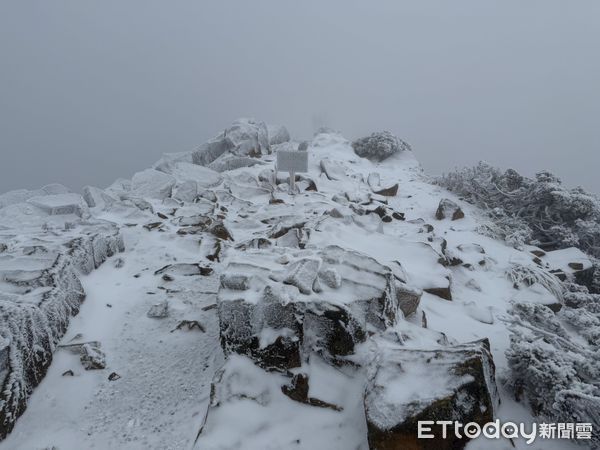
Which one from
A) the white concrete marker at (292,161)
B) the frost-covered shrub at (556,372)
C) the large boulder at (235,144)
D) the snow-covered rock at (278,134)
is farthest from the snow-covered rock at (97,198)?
the snow-covered rock at (278,134)

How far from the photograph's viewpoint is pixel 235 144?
44.7ft

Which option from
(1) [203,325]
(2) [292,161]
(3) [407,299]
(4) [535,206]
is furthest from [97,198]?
(4) [535,206]

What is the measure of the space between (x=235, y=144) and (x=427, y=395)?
12.3 m

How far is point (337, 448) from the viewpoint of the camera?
9.41 ft

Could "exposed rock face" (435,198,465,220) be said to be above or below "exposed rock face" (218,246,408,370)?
below

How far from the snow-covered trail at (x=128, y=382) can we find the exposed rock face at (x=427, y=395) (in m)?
1.67

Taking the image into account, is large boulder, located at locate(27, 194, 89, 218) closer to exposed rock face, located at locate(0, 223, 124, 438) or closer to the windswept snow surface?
the windswept snow surface

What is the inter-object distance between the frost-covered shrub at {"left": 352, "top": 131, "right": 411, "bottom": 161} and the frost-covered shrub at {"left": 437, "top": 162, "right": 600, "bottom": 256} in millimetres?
5118

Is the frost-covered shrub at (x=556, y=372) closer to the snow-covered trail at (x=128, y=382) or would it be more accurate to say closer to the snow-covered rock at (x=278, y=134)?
the snow-covered trail at (x=128, y=382)

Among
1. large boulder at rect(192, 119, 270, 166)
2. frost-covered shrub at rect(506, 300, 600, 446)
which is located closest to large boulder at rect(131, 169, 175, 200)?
large boulder at rect(192, 119, 270, 166)

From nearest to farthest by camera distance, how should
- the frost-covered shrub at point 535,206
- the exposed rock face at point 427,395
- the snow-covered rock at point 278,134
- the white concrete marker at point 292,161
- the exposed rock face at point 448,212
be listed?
the exposed rock face at point 427,395, the frost-covered shrub at point 535,206, the exposed rock face at point 448,212, the white concrete marker at point 292,161, the snow-covered rock at point 278,134

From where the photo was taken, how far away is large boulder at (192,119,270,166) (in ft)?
44.8

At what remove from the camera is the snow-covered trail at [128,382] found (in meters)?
3.05

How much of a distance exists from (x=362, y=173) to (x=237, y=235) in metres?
7.43
